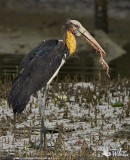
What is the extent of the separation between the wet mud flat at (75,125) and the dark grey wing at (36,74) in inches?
25.3

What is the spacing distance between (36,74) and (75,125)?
58.5 inches

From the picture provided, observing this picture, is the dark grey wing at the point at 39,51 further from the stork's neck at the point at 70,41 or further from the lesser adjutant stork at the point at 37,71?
the stork's neck at the point at 70,41

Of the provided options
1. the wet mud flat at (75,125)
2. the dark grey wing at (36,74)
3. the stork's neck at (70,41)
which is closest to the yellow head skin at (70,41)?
the stork's neck at (70,41)

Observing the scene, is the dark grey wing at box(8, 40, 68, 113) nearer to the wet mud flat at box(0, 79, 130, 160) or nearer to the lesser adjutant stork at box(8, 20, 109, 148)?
the lesser adjutant stork at box(8, 20, 109, 148)

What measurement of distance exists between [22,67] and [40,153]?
1318 millimetres

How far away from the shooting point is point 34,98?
10562 mm

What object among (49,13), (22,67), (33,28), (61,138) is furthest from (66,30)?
(49,13)

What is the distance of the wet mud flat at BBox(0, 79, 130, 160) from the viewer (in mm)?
7207

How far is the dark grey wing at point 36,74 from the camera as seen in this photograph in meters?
7.48

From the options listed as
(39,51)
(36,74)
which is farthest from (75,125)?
(39,51)

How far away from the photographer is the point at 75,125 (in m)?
8.70

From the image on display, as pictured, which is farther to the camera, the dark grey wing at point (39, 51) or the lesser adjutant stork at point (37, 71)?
the dark grey wing at point (39, 51)

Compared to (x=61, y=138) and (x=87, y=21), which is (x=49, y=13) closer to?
(x=87, y=21)

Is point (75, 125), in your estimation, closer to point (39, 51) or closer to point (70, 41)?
point (70, 41)
